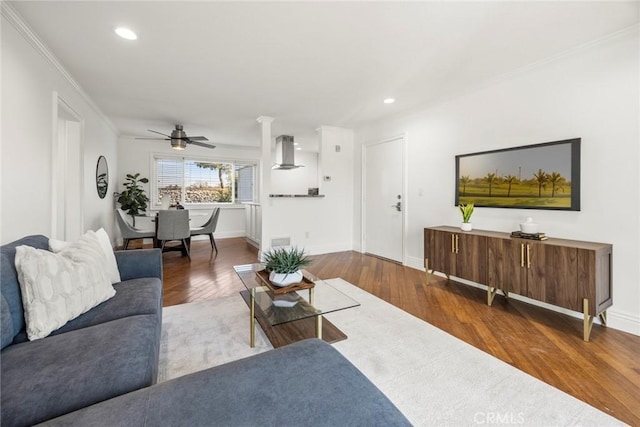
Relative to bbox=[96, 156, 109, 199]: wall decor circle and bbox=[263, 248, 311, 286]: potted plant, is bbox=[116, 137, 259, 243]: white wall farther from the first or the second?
bbox=[263, 248, 311, 286]: potted plant

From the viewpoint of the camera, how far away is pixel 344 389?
87cm

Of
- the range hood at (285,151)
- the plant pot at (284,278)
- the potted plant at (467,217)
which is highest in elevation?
A: the range hood at (285,151)

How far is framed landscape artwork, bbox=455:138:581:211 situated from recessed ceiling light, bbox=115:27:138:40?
3526mm

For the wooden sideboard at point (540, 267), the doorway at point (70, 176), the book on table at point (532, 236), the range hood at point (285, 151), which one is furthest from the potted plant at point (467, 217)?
the doorway at point (70, 176)

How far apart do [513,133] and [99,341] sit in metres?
3.69

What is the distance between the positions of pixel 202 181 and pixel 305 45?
5.39 metres

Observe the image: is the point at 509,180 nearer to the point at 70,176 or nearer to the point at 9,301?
the point at 9,301

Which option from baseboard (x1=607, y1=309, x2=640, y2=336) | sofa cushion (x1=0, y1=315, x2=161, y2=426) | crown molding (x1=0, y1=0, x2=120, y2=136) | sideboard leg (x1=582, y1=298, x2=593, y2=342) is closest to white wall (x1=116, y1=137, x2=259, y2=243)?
crown molding (x1=0, y1=0, x2=120, y2=136)

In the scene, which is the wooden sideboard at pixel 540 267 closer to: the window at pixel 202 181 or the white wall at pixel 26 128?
the white wall at pixel 26 128

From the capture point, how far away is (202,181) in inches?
273

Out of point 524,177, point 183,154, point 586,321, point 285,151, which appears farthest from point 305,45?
point 183,154

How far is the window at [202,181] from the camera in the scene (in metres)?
6.48

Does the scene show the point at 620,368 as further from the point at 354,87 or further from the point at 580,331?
the point at 354,87

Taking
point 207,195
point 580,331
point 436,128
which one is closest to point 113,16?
point 436,128
